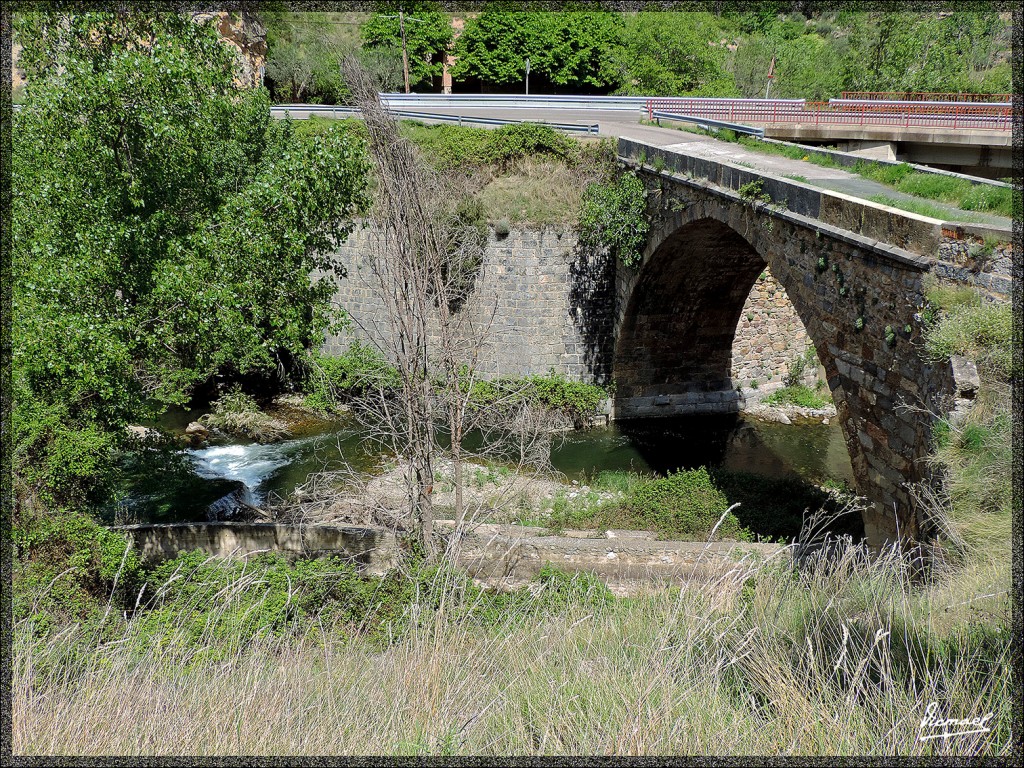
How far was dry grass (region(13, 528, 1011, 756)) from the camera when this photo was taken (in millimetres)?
3193

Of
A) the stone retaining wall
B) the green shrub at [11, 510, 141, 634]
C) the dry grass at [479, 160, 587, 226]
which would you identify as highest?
the dry grass at [479, 160, 587, 226]

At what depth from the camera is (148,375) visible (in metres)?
8.91

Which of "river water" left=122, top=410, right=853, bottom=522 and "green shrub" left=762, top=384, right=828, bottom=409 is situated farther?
"green shrub" left=762, top=384, right=828, bottom=409

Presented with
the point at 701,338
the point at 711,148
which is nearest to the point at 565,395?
the point at 701,338

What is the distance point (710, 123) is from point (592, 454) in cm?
774

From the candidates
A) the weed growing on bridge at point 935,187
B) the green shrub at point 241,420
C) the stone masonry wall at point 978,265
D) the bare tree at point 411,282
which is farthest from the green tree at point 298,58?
the stone masonry wall at point 978,265

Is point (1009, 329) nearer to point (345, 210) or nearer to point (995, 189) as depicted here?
point (995, 189)

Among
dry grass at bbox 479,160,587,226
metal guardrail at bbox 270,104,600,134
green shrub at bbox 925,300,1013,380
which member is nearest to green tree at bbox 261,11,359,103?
metal guardrail at bbox 270,104,600,134

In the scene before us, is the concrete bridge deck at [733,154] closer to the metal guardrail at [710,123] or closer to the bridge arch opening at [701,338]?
the metal guardrail at [710,123]

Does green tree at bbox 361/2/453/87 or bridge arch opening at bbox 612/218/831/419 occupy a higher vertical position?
green tree at bbox 361/2/453/87

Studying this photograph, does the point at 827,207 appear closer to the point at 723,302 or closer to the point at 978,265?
the point at 978,265

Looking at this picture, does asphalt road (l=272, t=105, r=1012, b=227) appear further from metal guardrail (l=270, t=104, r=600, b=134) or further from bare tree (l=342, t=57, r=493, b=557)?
bare tree (l=342, t=57, r=493, b=557)

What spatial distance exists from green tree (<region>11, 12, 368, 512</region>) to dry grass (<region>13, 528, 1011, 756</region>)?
3949mm

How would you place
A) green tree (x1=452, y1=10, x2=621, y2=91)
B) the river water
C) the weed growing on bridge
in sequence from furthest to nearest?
green tree (x1=452, y1=10, x2=621, y2=91)
the river water
the weed growing on bridge
